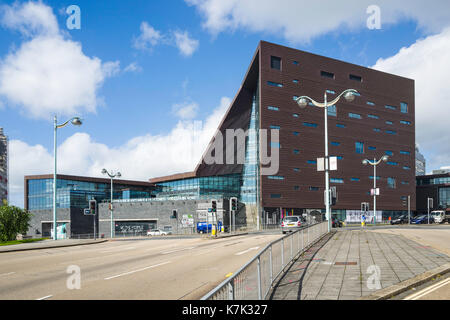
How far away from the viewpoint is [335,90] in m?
79.4

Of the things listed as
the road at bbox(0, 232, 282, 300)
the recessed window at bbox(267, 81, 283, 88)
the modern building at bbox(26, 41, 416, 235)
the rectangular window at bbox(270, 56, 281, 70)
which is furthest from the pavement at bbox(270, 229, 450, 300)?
the rectangular window at bbox(270, 56, 281, 70)

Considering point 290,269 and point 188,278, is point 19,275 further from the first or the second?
point 290,269

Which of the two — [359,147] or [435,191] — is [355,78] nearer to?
[359,147]

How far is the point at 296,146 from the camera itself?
72938mm

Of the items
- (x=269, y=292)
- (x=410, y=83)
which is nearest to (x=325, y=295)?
(x=269, y=292)

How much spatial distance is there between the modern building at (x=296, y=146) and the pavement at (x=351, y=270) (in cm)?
4734

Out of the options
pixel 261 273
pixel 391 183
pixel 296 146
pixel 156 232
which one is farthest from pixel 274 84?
pixel 261 273

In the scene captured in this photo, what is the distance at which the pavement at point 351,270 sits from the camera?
771cm

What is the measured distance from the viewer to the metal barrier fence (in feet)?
16.3

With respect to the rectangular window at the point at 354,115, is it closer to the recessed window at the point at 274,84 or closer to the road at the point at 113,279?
the recessed window at the point at 274,84

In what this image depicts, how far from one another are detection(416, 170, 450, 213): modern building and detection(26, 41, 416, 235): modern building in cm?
2231

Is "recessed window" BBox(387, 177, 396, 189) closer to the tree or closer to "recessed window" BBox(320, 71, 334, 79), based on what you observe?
"recessed window" BBox(320, 71, 334, 79)

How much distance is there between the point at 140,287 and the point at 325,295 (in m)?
4.33

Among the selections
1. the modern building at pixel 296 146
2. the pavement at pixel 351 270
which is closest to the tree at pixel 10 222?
the modern building at pixel 296 146
